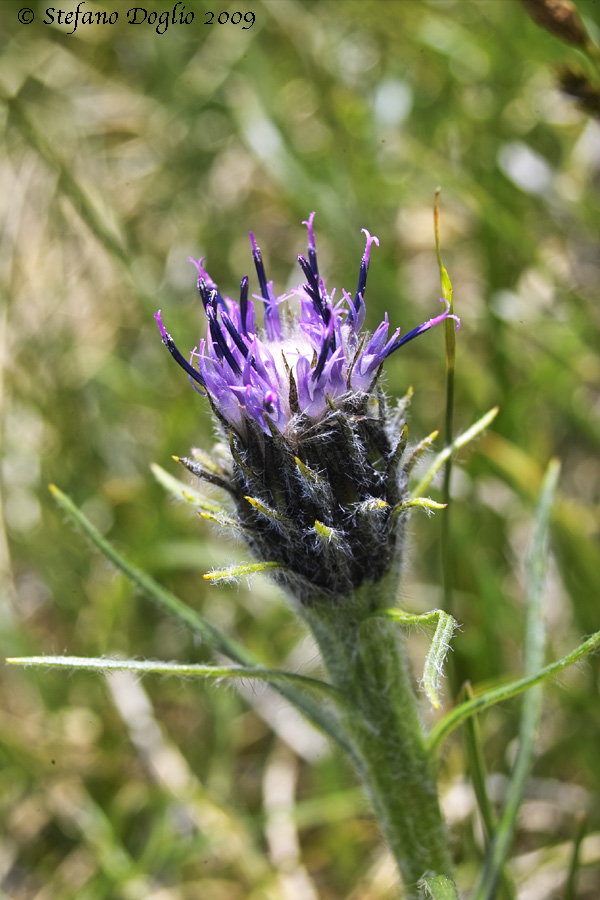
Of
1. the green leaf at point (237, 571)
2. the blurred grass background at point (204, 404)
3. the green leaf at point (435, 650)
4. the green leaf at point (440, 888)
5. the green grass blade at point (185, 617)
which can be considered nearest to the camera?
the green leaf at point (435, 650)

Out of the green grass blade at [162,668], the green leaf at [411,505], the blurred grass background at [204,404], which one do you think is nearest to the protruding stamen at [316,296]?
the green leaf at [411,505]

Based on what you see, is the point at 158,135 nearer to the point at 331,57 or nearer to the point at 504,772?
the point at 331,57

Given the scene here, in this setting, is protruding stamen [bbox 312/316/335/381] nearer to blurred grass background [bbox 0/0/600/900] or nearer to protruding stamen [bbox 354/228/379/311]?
protruding stamen [bbox 354/228/379/311]

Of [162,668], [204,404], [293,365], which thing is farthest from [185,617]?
[204,404]

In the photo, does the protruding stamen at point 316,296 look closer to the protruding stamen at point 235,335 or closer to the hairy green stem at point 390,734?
the protruding stamen at point 235,335

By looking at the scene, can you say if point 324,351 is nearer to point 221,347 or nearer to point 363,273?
point 221,347

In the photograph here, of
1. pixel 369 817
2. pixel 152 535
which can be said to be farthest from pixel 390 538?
pixel 152 535
